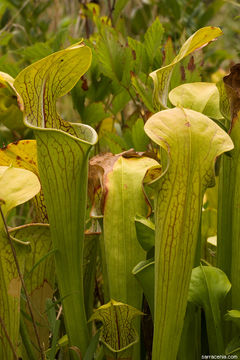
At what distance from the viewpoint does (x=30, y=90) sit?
0.73m

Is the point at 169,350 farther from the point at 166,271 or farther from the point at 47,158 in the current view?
the point at 47,158

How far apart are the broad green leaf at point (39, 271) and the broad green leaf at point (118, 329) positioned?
116 mm

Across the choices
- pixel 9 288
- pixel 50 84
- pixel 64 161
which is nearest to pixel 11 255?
pixel 9 288

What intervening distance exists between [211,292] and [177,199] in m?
0.17

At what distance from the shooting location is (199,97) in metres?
0.79

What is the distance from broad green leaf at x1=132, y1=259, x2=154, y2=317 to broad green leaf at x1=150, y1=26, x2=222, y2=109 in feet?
0.80

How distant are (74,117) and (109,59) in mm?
1203

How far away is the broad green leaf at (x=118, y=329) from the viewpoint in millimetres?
760

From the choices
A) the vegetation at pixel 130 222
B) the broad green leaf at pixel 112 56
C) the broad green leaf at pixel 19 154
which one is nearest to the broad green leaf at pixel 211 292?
the vegetation at pixel 130 222

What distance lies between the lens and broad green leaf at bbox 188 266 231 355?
0.73 metres

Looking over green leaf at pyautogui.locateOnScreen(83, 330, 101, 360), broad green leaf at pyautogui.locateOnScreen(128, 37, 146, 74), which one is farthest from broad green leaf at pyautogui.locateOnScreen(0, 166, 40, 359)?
broad green leaf at pyautogui.locateOnScreen(128, 37, 146, 74)

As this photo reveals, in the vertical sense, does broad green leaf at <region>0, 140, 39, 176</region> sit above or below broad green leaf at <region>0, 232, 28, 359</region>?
above

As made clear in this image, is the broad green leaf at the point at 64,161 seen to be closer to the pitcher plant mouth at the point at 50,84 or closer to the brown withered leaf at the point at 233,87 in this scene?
the pitcher plant mouth at the point at 50,84

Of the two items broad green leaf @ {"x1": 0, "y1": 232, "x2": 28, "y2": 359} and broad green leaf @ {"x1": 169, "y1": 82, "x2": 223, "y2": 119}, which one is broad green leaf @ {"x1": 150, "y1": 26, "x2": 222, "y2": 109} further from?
broad green leaf @ {"x1": 0, "y1": 232, "x2": 28, "y2": 359}
